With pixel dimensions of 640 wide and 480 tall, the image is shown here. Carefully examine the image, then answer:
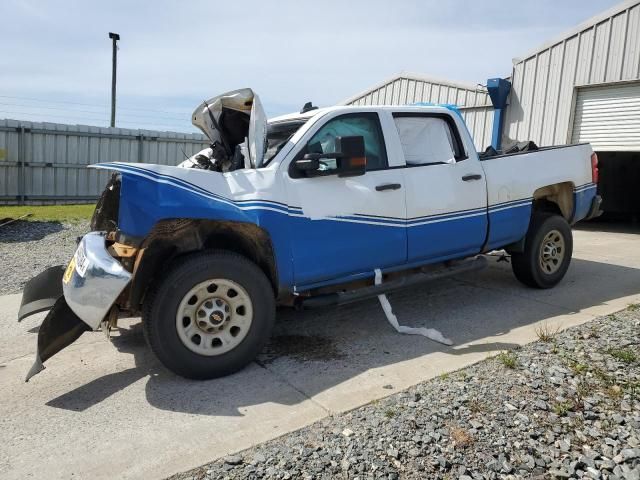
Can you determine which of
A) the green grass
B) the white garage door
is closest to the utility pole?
the green grass

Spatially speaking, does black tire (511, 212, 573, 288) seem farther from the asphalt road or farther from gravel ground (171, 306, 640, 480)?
gravel ground (171, 306, 640, 480)

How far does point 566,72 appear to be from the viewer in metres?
12.2

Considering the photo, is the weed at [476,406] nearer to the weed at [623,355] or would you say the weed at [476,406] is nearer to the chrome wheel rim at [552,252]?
the weed at [623,355]

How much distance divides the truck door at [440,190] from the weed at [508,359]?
122 centimetres

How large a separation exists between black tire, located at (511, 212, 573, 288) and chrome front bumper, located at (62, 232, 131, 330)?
14.4ft

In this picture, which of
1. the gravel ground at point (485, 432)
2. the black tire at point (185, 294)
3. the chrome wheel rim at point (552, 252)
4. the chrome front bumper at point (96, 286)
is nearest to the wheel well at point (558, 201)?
the chrome wheel rim at point (552, 252)

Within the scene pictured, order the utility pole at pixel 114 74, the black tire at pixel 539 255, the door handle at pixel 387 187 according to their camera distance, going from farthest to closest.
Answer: the utility pole at pixel 114 74 → the black tire at pixel 539 255 → the door handle at pixel 387 187

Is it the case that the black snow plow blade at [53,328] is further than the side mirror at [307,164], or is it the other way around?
the side mirror at [307,164]

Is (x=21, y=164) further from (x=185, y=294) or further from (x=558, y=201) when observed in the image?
(x=558, y=201)

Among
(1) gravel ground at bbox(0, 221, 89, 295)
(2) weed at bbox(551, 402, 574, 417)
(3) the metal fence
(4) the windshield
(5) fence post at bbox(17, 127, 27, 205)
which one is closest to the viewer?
(2) weed at bbox(551, 402, 574, 417)

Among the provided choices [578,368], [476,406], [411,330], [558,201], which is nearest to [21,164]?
[411,330]

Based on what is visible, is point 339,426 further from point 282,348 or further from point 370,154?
point 370,154

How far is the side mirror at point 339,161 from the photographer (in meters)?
4.14

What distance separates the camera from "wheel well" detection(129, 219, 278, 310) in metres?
3.73
